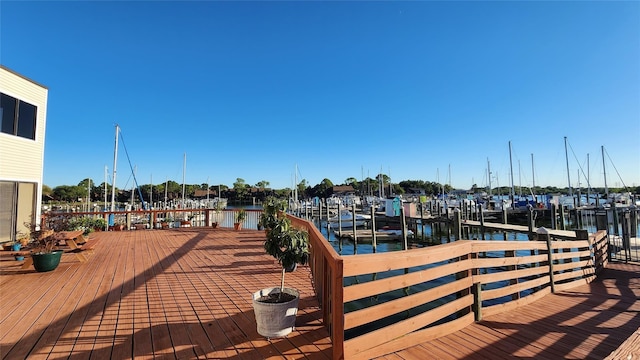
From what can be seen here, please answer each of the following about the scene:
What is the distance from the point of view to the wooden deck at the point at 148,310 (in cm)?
261

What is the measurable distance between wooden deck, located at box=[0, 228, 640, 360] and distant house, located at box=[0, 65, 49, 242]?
3.27 metres

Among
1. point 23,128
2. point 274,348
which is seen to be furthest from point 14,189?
point 274,348

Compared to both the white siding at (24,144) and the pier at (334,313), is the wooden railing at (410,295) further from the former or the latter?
the white siding at (24,144)

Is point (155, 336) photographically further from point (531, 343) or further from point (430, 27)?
point (430, 27)

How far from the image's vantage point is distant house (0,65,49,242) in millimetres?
7789

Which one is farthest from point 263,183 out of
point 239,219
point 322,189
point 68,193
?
point 239,219

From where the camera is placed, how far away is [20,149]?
8.16 meters

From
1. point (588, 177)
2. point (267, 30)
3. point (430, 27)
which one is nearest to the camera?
point (430, 27)

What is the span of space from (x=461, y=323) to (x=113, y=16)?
481 inches

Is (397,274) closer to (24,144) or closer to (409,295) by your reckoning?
(409,295)

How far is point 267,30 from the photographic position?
10.1 metres

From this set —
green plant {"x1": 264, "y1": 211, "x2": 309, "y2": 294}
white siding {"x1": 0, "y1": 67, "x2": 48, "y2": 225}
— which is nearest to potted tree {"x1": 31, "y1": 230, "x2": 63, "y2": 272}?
white siding {"x1": 0, "y1": 67, "x2": 48, "y2": 225}

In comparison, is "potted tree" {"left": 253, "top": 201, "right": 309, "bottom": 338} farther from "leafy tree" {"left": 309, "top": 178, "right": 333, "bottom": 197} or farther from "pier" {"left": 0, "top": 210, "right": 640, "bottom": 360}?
"leafy tree" {"left": 309, "top": 178, "right": 333, "bottom": 197}

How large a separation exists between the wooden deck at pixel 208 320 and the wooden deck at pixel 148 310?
0.01m
